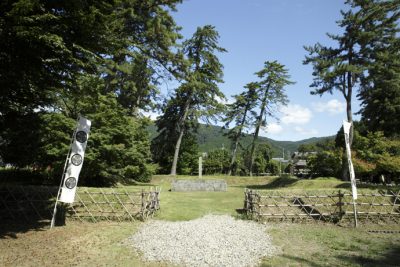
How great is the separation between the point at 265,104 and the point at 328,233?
26.4 meters

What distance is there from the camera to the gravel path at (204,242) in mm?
8508

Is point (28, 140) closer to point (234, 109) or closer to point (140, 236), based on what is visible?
point (140, 236)

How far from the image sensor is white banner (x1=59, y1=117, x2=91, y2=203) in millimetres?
11822

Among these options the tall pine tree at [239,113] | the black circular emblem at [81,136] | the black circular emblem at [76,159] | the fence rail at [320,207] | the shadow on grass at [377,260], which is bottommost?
the shadow on grass at [377,260]

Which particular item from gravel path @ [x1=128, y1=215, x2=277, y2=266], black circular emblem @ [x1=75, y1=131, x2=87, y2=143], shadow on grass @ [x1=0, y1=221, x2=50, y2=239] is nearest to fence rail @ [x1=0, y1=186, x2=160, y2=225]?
shadow on grass @ [x1=0, y1=221, x2=50, y2=239]

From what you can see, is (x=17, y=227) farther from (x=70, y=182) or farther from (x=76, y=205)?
(x=70, y=182)

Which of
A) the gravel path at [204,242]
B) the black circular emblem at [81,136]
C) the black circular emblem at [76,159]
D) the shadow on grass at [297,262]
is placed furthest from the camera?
the black circular emblem at [81,136]

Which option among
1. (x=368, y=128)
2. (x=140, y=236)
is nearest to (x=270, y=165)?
(x=368, y=128)

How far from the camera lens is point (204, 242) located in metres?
9.90

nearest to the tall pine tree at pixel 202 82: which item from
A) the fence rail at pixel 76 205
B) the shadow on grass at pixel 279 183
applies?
the shadow on grass at pixel 279 183

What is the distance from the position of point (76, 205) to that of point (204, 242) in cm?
654

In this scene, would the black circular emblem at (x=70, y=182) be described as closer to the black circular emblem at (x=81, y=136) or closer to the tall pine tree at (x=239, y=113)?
the black circular emblem at (x=81, y=136)

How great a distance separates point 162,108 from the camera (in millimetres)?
29438

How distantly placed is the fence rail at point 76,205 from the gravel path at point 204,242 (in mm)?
1260
